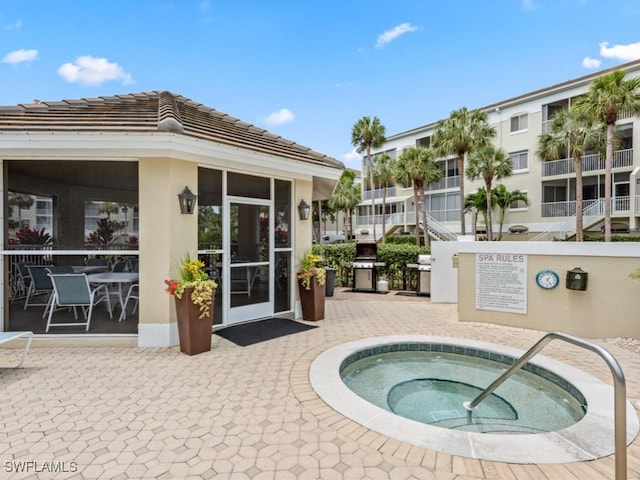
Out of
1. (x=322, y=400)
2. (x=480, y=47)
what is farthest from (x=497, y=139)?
(x=322, y=400)

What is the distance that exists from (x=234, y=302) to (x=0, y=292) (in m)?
4.00

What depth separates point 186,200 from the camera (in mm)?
6008

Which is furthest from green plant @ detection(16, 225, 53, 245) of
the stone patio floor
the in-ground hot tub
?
the in-ground hot tub

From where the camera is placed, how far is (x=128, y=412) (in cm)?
363

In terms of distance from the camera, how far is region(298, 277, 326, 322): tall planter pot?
7.66 meters

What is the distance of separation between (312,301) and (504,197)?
22.8 m

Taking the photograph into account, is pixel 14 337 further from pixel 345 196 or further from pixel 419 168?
pixel 345 196

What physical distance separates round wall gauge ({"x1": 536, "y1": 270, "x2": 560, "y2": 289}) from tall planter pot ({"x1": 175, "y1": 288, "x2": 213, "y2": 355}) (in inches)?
248

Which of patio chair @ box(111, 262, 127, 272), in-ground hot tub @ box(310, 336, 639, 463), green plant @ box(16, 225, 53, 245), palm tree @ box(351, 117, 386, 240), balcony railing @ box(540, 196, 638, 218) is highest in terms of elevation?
palm tree @ box(351, 117, 386, 240)

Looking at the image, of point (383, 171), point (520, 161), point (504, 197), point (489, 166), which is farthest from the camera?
point (383, 171)

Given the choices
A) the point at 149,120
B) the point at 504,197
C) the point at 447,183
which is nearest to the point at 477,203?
the point at 504,197

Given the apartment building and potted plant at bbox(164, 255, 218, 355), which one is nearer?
potted plant at bbox(164, 255, 218, 355)

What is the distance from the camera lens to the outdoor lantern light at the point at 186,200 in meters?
5.98

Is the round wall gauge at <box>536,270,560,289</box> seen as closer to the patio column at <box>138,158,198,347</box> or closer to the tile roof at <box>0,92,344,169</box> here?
the tile roof at <box>0,92,344,169</box>
